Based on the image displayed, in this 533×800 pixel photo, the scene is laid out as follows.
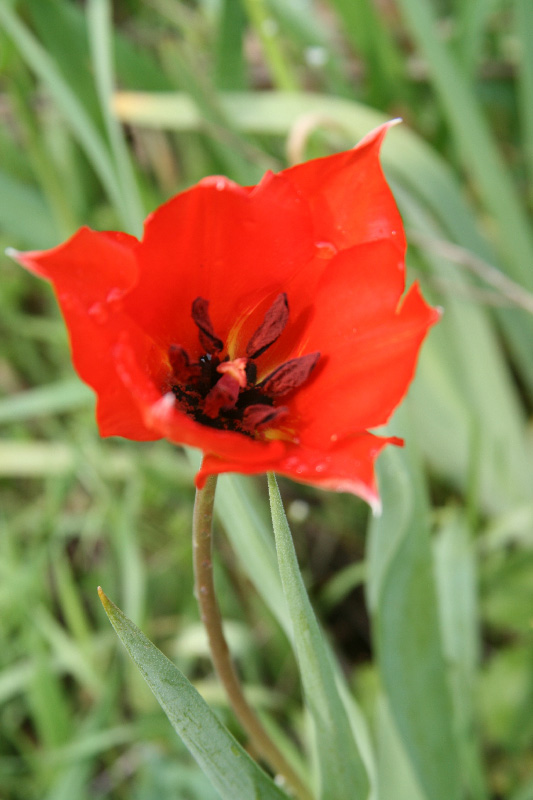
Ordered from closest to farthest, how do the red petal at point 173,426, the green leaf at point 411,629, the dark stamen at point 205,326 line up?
the red petal at point 173,426 < the dark stamen at point 205,326 < the green leaf at point 411,629

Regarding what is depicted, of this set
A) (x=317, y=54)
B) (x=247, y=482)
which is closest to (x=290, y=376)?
(x=247, y=482)

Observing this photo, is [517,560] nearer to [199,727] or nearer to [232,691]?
[232,691]

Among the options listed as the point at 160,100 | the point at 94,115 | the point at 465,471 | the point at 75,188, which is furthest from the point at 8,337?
the point at 465,471

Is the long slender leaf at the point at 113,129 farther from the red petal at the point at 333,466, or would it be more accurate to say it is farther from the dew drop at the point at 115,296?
the red petal at the point at 333,466

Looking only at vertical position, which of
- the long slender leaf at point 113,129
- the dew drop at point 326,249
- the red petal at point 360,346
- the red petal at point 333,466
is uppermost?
the long slender leaf at point 113,129

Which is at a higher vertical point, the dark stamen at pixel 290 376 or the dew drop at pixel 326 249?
the dew drop at pixel 326 249

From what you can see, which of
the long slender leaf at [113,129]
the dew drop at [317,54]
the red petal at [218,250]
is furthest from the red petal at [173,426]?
the dew drop at [317,54]

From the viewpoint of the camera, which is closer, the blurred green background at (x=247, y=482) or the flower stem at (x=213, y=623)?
the flower stem at (x=213, y=623)

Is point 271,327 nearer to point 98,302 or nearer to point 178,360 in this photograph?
point 178,360
